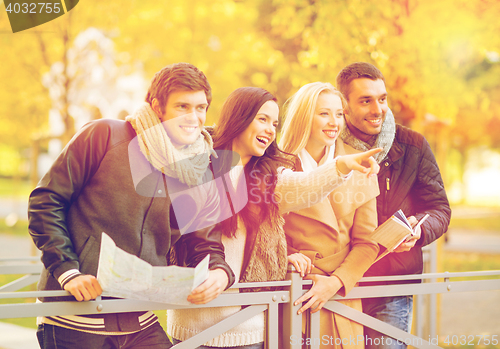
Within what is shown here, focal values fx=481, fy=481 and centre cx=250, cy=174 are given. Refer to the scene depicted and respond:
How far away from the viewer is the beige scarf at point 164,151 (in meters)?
2.16

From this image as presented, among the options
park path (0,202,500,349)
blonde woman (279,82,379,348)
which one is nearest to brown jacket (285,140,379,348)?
blonde woman (279,82,379,348)

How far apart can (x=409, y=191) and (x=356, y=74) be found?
0.76 metres

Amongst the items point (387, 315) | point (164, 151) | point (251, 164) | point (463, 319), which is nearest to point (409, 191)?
point (387, 315)

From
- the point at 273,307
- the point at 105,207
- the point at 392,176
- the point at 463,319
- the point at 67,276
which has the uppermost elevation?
the point at 392,176

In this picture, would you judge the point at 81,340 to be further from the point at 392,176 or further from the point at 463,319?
the point at 463,319

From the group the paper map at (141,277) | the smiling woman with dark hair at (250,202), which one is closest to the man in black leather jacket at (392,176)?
the smiling woman with dark hair at (250,202)

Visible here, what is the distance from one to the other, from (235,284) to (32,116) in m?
6.68

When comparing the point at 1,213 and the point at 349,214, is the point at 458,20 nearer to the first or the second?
the point at 349,214

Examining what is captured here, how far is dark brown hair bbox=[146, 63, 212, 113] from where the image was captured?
86.3 inches

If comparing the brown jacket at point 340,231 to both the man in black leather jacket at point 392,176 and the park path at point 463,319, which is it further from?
the park path at point 463,319

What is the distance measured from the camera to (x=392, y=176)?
2811 millimetres

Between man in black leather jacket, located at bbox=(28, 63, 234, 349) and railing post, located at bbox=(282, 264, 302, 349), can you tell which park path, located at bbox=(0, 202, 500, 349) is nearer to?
railing post, located at bbox=(282, 264, 302, 349)

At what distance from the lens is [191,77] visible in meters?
2.21

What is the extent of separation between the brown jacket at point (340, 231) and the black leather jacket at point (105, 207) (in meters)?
0.55
